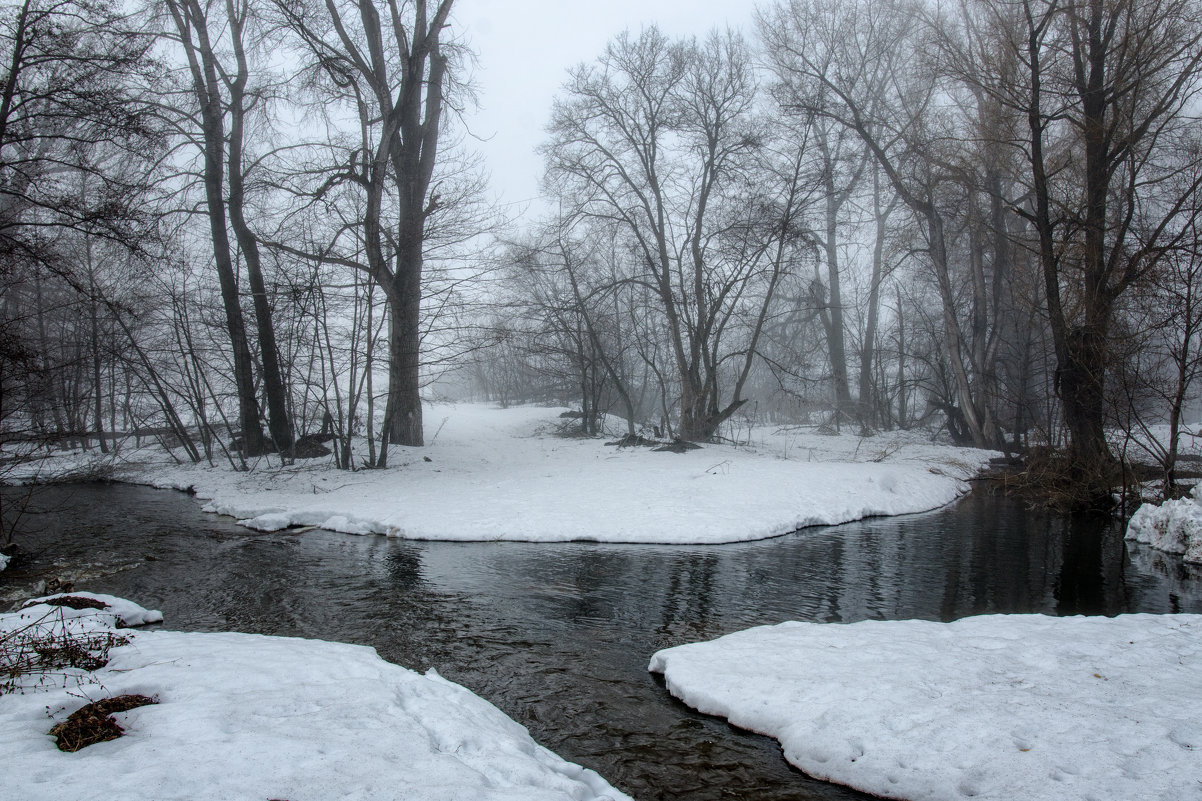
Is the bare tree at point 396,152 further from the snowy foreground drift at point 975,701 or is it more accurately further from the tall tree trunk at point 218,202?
the snowy foreground drift at point 975,701

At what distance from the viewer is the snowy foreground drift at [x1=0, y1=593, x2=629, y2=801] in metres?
2.95

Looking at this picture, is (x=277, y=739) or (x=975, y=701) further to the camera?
(x=975, y=701)

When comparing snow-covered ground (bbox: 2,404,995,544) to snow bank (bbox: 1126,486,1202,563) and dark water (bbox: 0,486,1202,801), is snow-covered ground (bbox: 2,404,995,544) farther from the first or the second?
snow bank (bbox: 1126,486,1202,563)

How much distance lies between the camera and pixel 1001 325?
22766 mm

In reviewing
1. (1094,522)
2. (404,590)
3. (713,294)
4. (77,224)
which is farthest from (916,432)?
(77,224)

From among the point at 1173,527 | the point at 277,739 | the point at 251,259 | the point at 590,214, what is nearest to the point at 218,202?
the point at 251,259

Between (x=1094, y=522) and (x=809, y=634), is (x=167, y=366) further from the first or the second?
(x=1094, y=522)

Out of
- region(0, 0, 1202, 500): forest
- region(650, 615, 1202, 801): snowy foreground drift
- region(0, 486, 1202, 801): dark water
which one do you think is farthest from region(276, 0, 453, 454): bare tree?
region(650, 615, 1202, 801): snowy foreground drift

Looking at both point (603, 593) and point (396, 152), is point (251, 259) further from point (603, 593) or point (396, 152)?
point (603, 593)

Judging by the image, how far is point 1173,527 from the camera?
32.8ft

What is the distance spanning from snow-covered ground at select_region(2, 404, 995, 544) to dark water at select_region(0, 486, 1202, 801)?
59 cm

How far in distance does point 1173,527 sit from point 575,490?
9694 mm

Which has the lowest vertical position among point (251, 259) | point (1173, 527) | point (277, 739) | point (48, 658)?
point (1173, 527)

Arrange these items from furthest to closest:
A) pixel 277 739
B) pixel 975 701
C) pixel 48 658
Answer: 1. pixel 975 701
2. pixel 48 658
3. pixel 277 739
